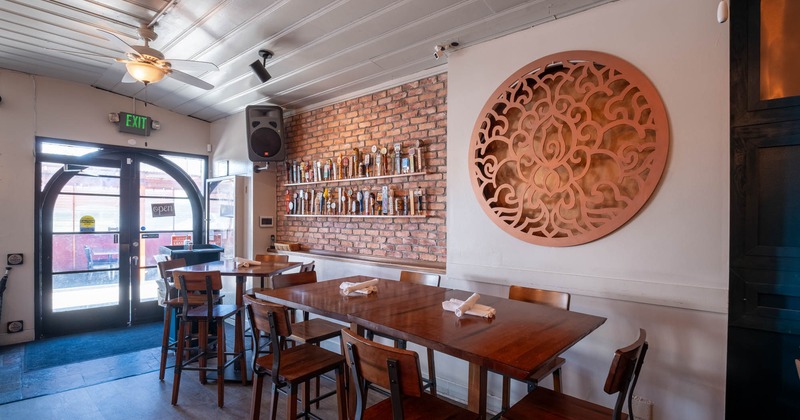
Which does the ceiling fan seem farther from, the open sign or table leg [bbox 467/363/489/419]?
table leg [bbox 467/363/489/419]

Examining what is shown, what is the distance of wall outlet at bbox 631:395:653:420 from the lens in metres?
2.28

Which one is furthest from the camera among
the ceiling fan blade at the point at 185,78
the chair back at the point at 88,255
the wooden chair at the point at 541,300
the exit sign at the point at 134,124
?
the exit sign at the point at 134,124

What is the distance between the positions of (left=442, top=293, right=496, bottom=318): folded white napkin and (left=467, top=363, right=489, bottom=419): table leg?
1.00ft

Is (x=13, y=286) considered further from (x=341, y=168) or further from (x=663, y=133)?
(x=663, y=133)

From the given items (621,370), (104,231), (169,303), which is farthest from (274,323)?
(104,231)

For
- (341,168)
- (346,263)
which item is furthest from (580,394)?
(341,168)

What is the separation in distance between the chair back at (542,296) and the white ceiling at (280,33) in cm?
192

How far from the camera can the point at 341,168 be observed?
435 centimetres

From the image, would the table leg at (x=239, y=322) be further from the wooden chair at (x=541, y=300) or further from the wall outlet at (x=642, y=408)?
the wall outlet at (x=642, y=408)

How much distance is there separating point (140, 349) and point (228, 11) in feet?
12.5

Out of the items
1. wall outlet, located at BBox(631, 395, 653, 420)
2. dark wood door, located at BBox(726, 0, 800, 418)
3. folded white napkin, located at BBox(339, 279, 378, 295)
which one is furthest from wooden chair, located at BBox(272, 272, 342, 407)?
dark wood door, located at BBox(726, 0, 800, 418)

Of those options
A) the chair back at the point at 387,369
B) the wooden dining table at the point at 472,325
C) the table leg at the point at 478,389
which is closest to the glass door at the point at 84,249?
the wooden dining table at the point at 472,325

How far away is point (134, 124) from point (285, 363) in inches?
186

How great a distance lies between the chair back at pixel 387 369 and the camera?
1404mm
